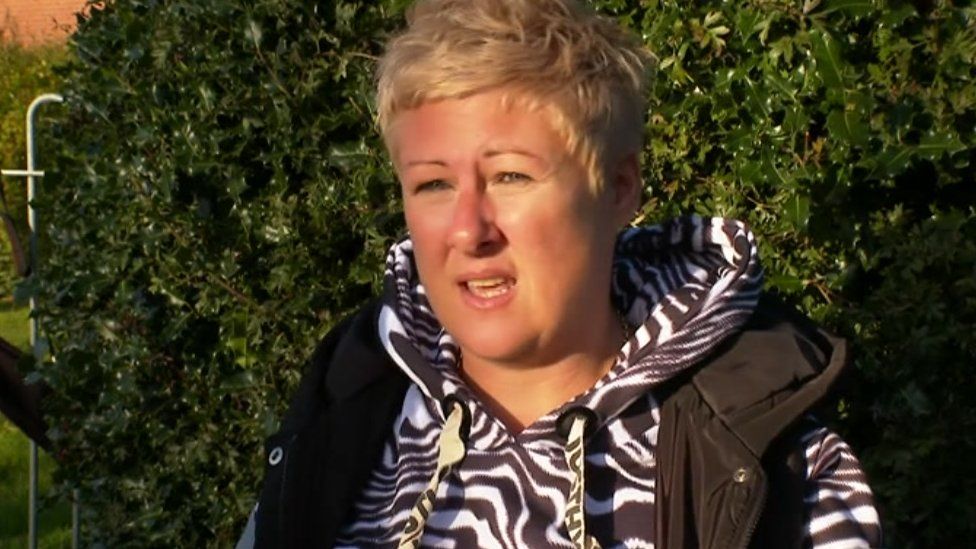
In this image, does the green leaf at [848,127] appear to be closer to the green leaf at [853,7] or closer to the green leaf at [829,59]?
the green leaf at [829,59]

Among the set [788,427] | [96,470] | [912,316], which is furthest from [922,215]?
[96,470]

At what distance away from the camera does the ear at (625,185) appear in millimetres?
2283

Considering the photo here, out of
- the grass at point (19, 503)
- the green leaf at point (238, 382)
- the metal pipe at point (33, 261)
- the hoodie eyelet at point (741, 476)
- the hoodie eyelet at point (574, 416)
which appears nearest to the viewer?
the hoodie eyelet at point (741, 476)

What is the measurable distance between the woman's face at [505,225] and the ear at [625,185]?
0.01 m

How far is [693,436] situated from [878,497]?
3.17 ft

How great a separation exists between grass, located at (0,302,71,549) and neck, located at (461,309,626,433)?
13.6 ft

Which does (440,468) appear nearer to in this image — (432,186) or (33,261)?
(432,186)

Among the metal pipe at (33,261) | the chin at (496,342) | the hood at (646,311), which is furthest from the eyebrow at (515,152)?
the metal pipe at (33,261)

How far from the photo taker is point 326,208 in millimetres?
3635

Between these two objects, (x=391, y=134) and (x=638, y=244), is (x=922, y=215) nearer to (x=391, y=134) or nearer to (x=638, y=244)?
(x=638, y=244)

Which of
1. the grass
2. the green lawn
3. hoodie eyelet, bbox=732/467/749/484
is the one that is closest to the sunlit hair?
hoodie eyelet, bbox=732/467/749/484

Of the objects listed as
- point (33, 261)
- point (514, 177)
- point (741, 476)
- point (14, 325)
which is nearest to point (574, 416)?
point (741, 476)

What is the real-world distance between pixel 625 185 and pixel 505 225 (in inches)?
10.3

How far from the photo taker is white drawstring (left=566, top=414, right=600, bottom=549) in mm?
2174
